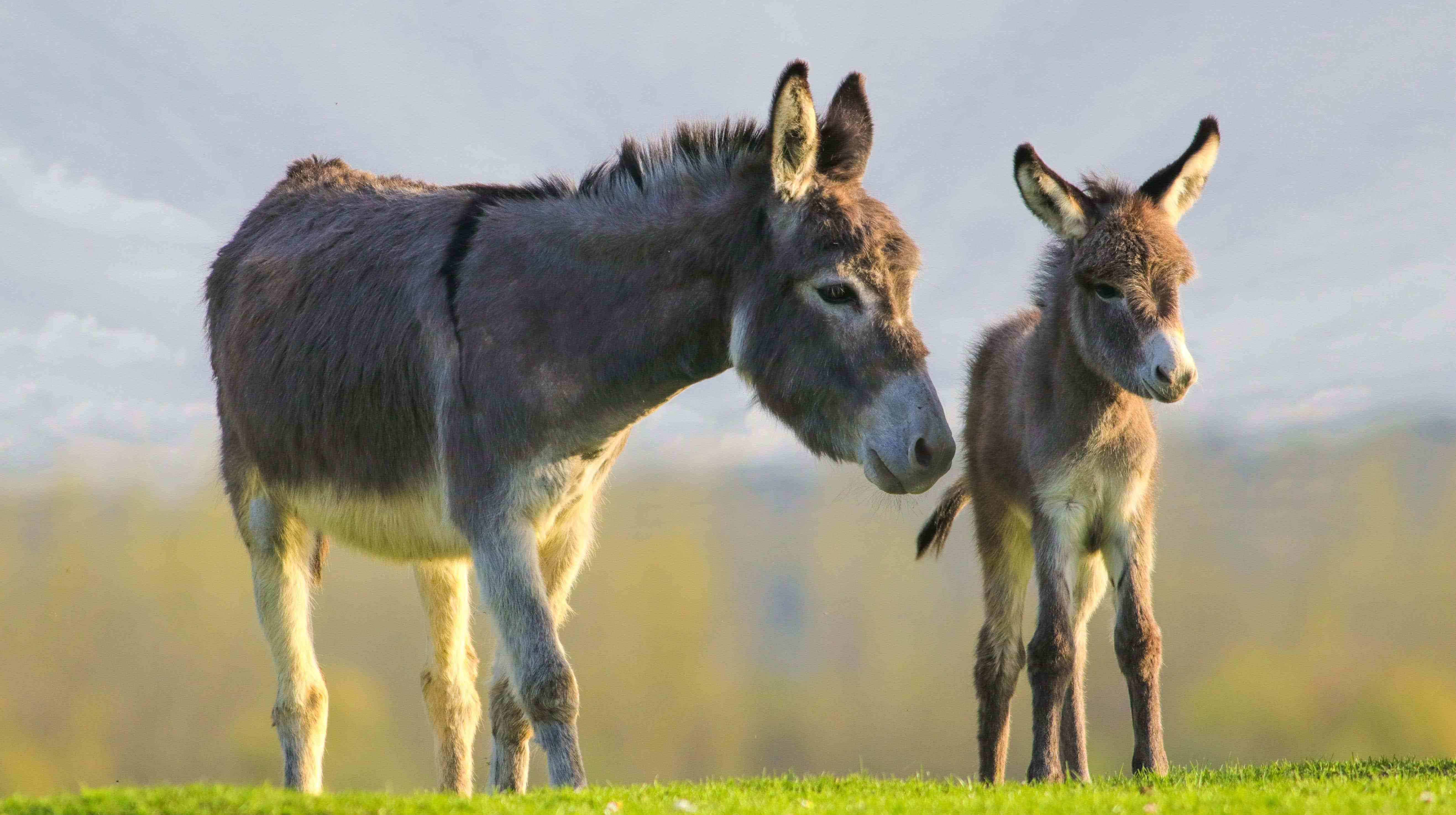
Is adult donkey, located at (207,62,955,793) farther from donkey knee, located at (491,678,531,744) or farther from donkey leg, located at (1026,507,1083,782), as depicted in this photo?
donkey leg, located at (1026,507,1083,782)

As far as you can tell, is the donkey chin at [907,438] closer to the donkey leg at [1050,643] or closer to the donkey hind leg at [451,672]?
the donkey leg at [1050,643]

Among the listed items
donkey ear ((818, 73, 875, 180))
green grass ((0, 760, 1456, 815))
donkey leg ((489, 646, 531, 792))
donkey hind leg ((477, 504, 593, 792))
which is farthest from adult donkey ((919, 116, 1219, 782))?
donkey leg ((489, 646, 531, 792))

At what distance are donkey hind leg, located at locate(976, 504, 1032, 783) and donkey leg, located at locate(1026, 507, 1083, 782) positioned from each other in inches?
25.9

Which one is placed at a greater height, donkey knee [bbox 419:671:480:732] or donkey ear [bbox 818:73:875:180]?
donkey ear [bbox 818:73:875:180]

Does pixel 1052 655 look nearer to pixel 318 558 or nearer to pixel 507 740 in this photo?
pixel 507 740

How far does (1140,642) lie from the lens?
7.45m

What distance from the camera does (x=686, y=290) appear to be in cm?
579

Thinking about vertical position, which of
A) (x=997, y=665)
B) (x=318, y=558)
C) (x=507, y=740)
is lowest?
(x=507, y=740)

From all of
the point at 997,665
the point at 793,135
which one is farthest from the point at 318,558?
the point at 997,665

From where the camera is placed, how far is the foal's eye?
18.0ft

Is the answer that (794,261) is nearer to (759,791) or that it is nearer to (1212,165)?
(759,791)

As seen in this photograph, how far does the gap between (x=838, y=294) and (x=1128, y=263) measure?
8.55 ft

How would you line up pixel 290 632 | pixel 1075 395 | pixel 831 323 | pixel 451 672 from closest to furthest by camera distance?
pixel 831 323 < pixel 290 632 < pixel 1075 395 < pixel 451 672

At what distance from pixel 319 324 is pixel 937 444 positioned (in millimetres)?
3664
